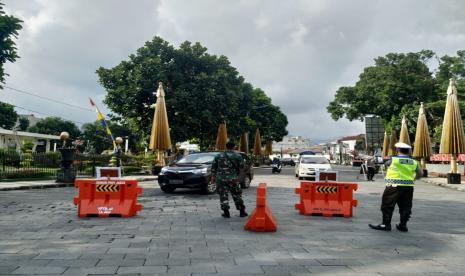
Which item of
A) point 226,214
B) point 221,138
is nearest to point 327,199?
point 226,214

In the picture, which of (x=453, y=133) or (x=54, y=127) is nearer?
(x=453, y=133)

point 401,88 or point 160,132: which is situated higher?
point 401,88

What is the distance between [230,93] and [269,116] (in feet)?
106

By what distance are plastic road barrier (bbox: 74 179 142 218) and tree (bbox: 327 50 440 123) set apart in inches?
1423

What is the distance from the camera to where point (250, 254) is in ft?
18.3

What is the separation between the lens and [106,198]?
8977 millimetres

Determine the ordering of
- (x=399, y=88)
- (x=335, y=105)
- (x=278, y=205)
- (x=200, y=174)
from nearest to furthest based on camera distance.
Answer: (x=278, y=205) < (x=200, y=174) < (x=399, y=88) < (x=335, y=105)

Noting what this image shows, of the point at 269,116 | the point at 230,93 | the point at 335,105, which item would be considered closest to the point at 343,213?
the point at 230,93

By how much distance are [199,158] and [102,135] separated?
6807cm

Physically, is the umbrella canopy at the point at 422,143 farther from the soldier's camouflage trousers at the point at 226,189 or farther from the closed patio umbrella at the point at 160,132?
the soldier's camouflage trousers at the point at 226,189

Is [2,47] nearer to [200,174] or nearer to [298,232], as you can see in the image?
[200,174]

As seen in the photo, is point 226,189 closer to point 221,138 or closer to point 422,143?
point 422,143

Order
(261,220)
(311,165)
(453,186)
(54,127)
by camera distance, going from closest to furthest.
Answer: (261,220), (453,186), (311,165), (54,127)

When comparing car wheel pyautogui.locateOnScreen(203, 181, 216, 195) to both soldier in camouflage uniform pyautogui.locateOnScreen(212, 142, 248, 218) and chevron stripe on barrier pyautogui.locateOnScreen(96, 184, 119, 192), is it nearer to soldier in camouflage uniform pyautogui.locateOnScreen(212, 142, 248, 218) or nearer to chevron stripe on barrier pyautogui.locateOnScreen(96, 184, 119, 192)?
soldier in camouflage uniform pyautogui.locateOnScreen(212, 142, 248, 218)
